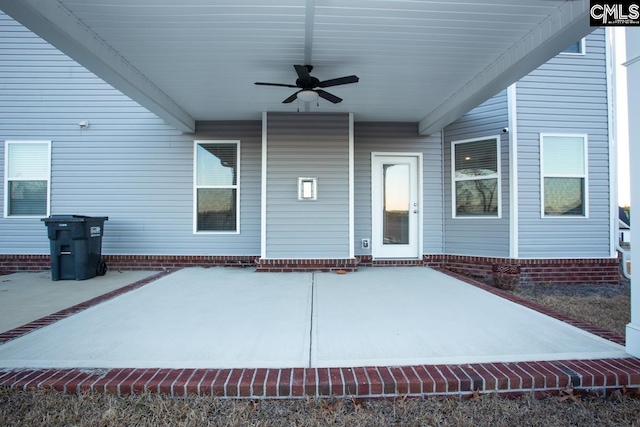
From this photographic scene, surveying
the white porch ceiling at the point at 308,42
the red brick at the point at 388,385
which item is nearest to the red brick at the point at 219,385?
the red brick at the point at 388,385

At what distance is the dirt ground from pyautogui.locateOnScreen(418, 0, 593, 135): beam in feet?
9.81

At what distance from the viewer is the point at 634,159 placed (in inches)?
88.9

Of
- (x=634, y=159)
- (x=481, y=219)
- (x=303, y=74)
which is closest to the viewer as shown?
(x=634, y=159)

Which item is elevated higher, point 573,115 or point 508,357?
point 573,115

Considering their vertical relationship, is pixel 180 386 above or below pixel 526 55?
below

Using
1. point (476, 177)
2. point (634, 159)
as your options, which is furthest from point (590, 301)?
point (634, 159)

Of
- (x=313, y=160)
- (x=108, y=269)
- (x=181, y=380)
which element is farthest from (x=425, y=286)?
(x=108, y=269)

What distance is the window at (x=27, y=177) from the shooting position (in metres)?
5.99

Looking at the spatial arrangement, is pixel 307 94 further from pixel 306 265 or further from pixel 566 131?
pixel 566 131

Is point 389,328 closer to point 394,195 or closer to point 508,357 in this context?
point 508,357

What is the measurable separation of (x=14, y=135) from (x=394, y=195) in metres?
7.34

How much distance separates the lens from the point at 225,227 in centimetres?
607

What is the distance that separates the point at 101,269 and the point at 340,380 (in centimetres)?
524

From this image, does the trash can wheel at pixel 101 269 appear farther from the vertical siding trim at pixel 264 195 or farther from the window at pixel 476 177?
the window at pixel 476 177
